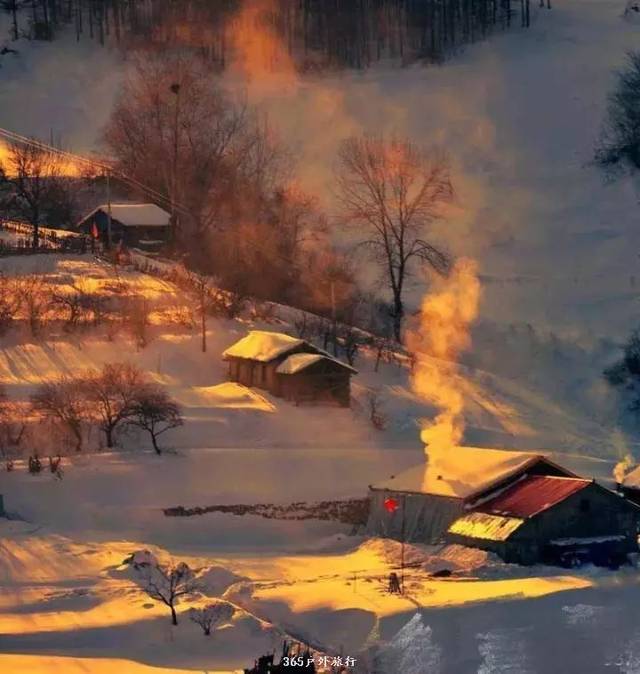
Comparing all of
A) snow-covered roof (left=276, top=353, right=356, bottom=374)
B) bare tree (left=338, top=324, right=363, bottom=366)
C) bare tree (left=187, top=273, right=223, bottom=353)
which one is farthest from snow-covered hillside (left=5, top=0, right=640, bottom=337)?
snow-covered roof (left=276, top=353, right=356, bottom=374)

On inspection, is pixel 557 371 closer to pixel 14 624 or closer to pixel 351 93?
pixel 14 624

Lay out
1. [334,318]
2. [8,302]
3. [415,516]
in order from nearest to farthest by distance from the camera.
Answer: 1. [415,516]
2. [8,302]
3. [334,318]

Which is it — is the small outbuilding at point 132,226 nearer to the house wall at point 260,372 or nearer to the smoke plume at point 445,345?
the smoke plume at point 445,345

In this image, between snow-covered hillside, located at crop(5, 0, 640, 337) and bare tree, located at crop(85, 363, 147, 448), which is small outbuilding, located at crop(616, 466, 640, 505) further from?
snow-covered hillside, located at crop(5, 0, 640, 337)

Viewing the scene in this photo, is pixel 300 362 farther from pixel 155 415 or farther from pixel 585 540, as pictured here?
pixel 585 540

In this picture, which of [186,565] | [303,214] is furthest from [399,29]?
[186,565]

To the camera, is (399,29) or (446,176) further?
(399,29)

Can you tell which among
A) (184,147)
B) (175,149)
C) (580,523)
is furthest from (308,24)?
(580,523)
